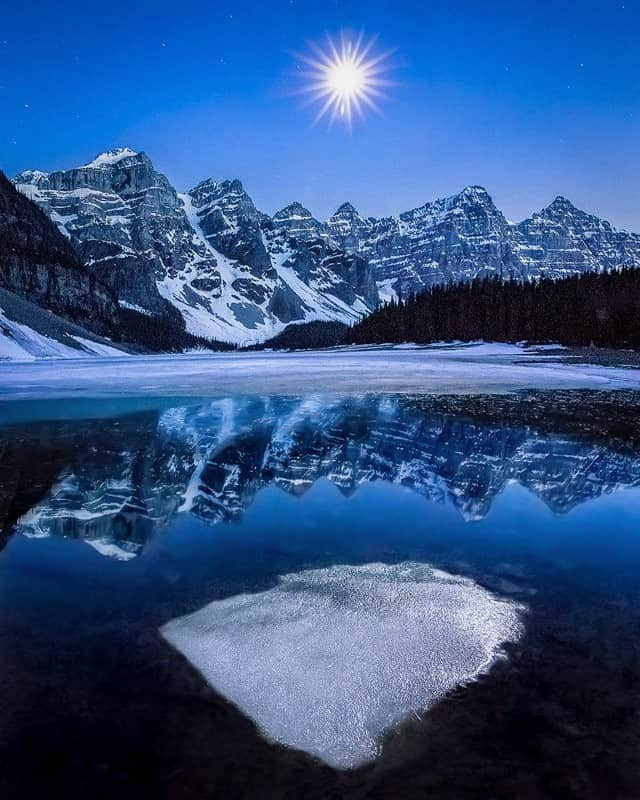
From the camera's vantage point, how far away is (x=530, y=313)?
91125 millimetres

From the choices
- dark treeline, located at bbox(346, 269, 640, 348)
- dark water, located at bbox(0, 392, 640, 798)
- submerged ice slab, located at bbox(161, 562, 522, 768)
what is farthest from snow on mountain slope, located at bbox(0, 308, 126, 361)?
Result: submerged ice slab, located at bbox(161, 562, 522, 768)

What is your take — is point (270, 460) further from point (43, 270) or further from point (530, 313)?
point (43, 270)

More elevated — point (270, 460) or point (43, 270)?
point (43, 270)

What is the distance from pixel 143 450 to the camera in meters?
12.0

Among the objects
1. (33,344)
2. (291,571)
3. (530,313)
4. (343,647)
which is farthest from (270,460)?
(530,313)

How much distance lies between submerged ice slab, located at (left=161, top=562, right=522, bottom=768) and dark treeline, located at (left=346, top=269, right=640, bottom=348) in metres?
77.2

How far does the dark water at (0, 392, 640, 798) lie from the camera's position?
3037mm

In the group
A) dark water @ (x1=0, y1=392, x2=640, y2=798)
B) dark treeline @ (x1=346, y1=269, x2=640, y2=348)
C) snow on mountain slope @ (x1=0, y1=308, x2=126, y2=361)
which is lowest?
snow on mountain slope @ (x1=0, y1=308, x2=126, y2=361)

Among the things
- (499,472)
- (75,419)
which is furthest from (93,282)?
(499,472)

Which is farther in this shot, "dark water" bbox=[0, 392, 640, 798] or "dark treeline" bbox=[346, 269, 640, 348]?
"dark treeline" bbox=[346, 269, 640, 348]

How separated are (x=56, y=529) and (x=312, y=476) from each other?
436cm

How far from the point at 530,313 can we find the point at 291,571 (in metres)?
94.0

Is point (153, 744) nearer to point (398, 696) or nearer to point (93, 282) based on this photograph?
point (398, 696)

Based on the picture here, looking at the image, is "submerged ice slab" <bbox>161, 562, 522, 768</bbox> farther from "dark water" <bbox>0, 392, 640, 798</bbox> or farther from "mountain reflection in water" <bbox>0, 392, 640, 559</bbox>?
"mountain reflection in water" <bbox>0, 392, 640, 559</bbox>
